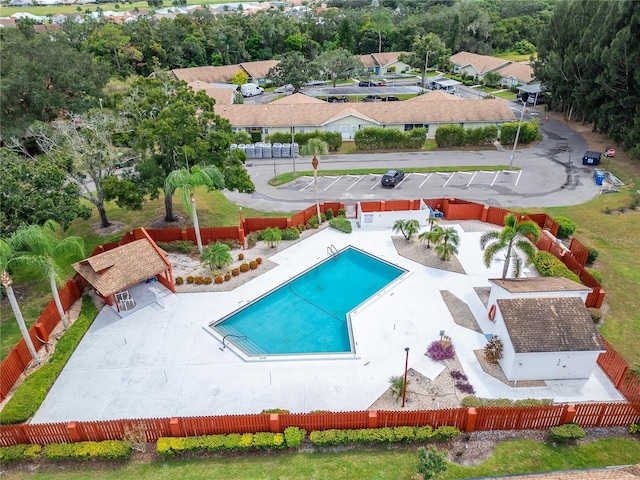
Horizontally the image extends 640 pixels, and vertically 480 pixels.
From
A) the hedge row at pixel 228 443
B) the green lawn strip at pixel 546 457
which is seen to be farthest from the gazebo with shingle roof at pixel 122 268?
the green lawn strip at pixel 546 457

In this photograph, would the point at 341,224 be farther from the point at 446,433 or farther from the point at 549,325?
the point at 446,433

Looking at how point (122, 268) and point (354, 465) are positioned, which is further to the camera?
point (122, 268)

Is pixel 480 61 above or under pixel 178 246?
above

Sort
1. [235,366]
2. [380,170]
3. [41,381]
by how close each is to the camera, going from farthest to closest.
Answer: [380,170]
[235,366]
[41,381]

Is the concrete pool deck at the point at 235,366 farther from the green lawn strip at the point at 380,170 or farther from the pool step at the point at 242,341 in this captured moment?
the green lawn strip at the point at 380,170

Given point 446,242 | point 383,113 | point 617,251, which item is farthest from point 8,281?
point 383,113

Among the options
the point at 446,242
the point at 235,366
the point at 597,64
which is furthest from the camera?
the point at 597,64

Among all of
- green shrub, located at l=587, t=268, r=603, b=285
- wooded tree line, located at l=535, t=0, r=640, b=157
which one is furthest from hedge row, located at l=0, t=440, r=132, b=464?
wooded tree line, located at l=535, t=0, r=640, b=157

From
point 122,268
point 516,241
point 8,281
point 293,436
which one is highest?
point 8,281
